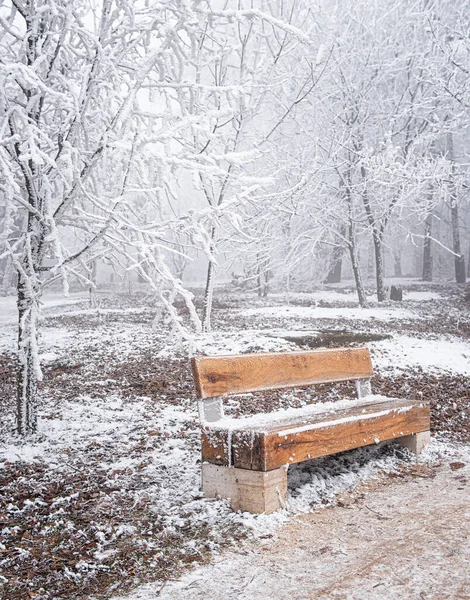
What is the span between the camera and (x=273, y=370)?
12.8 ft

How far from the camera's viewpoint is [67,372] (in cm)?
764

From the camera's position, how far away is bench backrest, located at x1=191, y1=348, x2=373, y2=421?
11.4ft

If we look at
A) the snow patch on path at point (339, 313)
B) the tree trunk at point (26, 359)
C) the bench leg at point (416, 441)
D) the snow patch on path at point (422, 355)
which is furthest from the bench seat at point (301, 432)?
the snow patch on path at point (339, 313)

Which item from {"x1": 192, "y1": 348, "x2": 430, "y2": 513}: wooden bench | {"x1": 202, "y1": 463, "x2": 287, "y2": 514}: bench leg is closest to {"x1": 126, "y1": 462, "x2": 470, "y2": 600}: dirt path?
{"x1": 202, "y1": 463, "x2": 287, "y2": 514}: bench leg

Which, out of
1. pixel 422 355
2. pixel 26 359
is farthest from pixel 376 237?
pixel 26 359

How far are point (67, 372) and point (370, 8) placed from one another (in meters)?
13.1

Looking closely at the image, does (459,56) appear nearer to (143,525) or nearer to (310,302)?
(310,302)

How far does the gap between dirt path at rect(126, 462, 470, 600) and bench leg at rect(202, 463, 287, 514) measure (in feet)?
0.59

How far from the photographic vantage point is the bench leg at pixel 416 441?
4.42m

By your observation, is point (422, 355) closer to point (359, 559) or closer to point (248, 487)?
point (248, 487)

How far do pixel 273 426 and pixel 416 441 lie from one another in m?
1.59

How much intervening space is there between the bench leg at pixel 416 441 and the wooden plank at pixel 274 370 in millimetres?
571

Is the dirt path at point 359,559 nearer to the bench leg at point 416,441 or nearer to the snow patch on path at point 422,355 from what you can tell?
the bench leg at point 416,441

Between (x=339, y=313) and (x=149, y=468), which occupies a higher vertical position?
(x=339, y=313)
